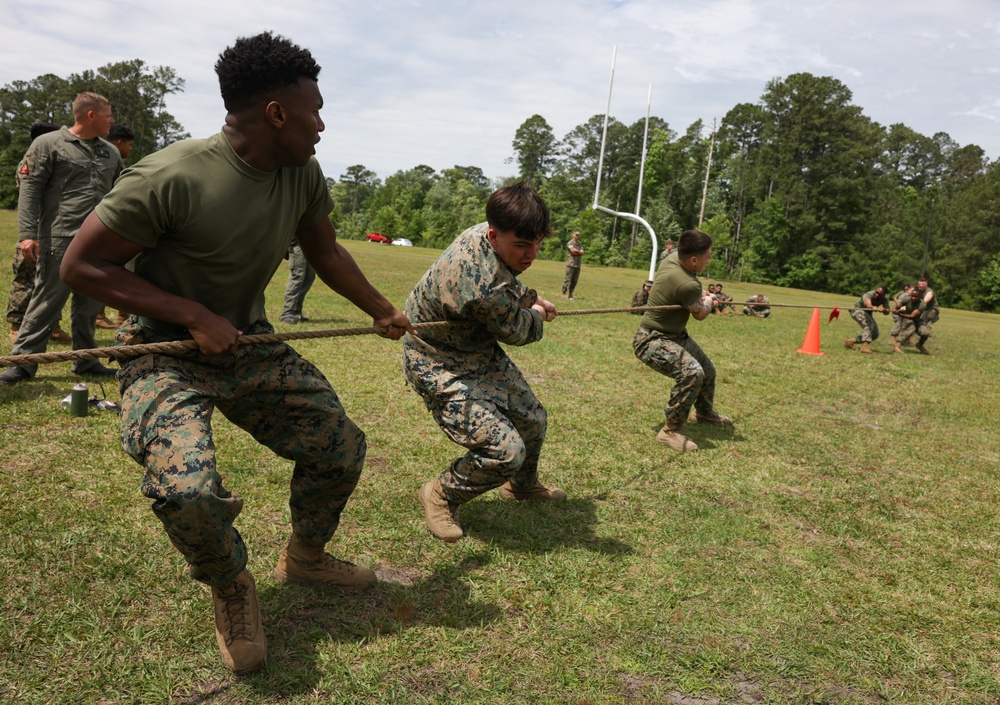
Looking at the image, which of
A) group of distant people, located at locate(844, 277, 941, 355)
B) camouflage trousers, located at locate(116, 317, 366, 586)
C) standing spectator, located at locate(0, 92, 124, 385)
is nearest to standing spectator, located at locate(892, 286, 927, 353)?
group of distant people, located at locate(844, 277, 941, 355)

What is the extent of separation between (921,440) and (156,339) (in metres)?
7.16

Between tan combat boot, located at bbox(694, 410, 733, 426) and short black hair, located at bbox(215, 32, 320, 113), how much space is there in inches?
213

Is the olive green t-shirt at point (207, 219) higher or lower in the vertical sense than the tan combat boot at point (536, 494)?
higher

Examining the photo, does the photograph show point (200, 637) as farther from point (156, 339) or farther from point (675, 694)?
point (675, 694)

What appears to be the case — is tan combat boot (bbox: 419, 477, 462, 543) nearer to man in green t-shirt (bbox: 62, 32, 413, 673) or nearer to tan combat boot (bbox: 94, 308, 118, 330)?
man in green t-shirt (bbox: 62, 32, 413, 673)

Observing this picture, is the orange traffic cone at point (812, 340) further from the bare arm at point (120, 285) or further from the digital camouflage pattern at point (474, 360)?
the bare arm at point (120, 285)

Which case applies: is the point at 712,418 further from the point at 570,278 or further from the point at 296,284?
the point at 570,278

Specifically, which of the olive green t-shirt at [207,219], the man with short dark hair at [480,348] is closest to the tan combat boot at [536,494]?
the man with short dark hair at [480,348]

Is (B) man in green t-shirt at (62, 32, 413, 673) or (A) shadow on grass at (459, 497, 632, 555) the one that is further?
(A) shadow on grass at (459, 497, 632, 555)

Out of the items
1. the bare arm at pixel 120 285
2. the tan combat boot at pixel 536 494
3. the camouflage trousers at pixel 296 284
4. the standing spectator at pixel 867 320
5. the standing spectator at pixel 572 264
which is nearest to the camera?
the bare arm at pixel 120 285

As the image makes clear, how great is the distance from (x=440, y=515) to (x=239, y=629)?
4.84ft

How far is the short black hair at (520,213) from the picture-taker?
146 inches

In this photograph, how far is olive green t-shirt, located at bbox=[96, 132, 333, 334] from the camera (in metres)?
2.47

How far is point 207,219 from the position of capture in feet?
8.48
